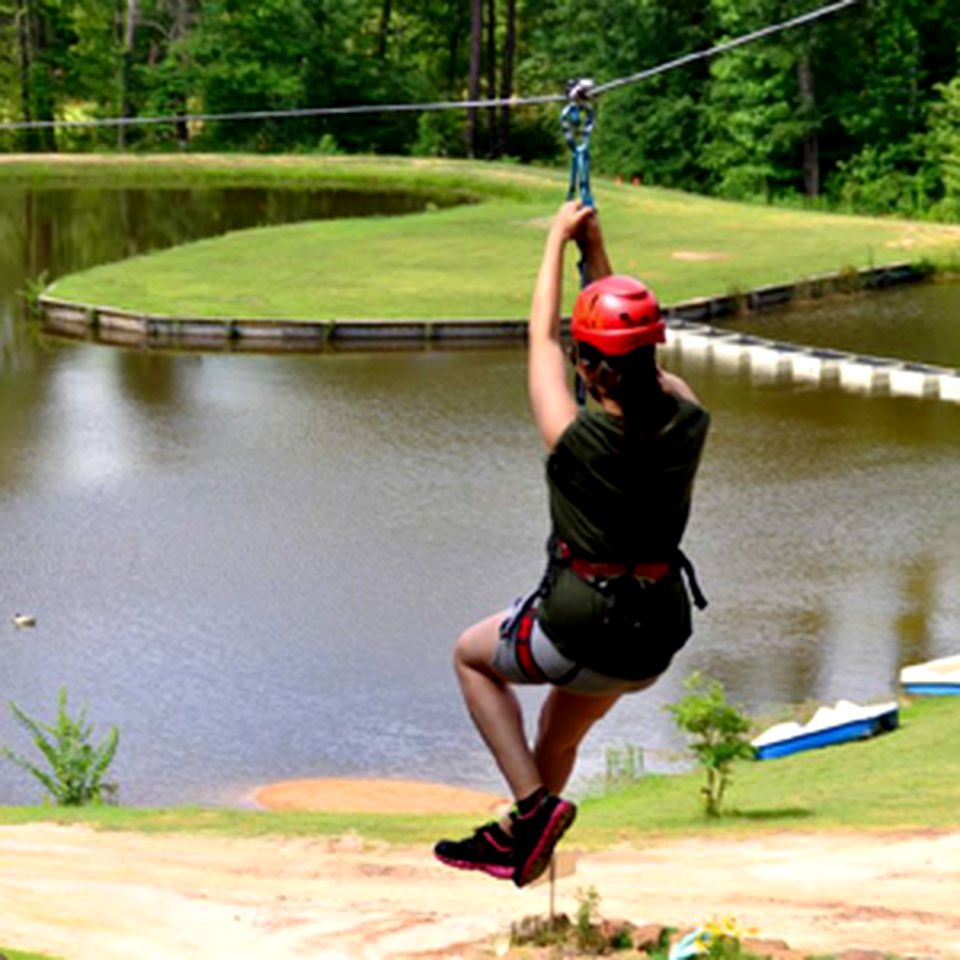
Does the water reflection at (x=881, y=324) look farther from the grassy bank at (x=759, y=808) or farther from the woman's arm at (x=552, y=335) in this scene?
the woman's arm at (x=552, y=335)

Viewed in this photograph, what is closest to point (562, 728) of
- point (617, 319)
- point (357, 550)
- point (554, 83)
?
point (617, 319)

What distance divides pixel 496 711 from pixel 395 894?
126 inches

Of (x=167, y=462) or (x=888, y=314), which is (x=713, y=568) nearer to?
(x=167, y=462)

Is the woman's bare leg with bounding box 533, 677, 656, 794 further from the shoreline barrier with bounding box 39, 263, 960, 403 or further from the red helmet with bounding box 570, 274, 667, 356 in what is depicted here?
the shoreline barrier with bounding box 39, 263, 960, 403

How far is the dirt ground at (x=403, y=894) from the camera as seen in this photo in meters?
8.88

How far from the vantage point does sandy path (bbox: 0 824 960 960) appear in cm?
890

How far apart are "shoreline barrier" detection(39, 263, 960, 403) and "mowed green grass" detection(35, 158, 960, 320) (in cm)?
58

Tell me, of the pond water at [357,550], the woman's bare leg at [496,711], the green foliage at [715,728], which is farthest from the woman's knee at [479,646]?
the pond water at [357,550]

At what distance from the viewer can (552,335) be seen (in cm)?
692

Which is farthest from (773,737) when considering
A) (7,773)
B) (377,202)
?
(377,202)

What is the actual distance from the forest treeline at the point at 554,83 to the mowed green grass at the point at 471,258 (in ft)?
19.1

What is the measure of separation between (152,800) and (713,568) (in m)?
8.62

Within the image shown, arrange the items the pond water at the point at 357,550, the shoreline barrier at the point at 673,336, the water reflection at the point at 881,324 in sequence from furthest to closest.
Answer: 1. the water reflection at the point at 881,324
2. the shoreline barrier at the point at 673,336
3. the pond water at the point at 357,550

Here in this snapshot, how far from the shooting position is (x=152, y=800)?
55.7ft
